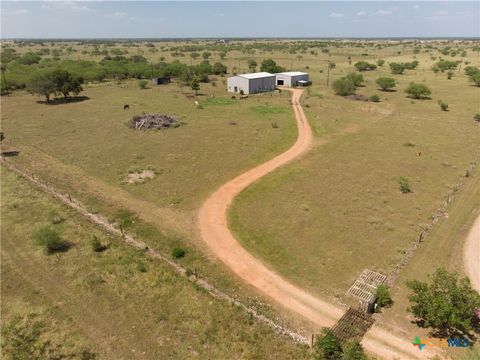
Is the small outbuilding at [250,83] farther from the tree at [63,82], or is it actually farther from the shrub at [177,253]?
the shrub at [177,253]

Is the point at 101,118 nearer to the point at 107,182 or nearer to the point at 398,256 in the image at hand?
the point at 107,182

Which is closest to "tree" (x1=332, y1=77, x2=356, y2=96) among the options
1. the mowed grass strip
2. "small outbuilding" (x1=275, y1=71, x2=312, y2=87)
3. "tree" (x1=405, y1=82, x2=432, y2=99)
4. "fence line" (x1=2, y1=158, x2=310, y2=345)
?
"tree" (x1=405, y1=82, x2=432, y2=99)

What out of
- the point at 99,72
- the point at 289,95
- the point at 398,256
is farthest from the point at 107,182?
the point at 99,72

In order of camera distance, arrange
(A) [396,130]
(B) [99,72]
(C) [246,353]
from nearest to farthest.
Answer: (C) [246,353]
(A) [396,130]
(B) [99,72]

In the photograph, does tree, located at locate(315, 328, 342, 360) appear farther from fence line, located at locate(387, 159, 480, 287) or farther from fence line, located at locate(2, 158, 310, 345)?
fence line, located at locate(387, 159, 480, 287)

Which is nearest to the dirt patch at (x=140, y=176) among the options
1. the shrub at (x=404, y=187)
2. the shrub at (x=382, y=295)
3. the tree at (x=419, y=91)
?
the shrub at (x=382, y=295)

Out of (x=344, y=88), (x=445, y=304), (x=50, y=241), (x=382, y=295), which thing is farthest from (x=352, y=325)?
(x=344, y=88)
